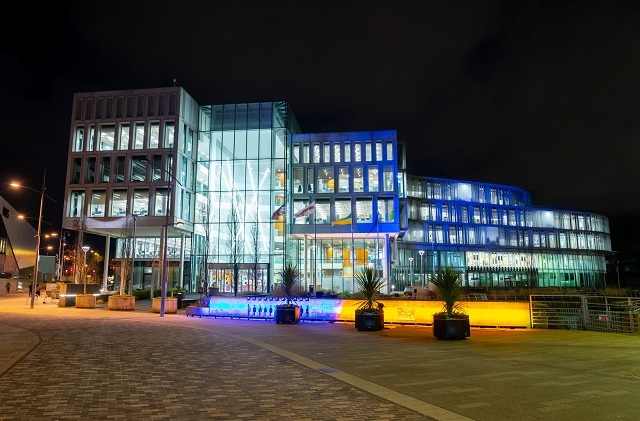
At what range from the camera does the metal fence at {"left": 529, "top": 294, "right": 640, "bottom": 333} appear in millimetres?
18656

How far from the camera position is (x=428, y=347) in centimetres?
1499

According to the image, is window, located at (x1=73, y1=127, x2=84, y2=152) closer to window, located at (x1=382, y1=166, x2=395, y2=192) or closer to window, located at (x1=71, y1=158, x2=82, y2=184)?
window, located at (x1=71, y1=158, x2=82, y2=184)

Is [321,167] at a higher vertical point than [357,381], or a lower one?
higher

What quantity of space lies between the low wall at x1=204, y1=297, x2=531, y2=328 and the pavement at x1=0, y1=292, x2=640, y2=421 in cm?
420

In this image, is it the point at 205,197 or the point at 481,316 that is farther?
the point at 205,197

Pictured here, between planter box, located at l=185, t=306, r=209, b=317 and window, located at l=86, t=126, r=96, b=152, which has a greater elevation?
window, located at l=86, t=126, r=96, b=152

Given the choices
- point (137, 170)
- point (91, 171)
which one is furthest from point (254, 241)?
point (91, 171)

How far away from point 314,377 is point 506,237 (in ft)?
310

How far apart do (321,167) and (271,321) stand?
1336 inches

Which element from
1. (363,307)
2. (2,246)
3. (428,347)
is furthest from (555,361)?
(2,246)

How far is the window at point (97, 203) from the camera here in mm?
53750

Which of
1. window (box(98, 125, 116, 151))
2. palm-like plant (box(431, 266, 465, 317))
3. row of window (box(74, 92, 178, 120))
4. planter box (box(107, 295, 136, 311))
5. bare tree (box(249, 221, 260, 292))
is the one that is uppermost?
row of window (box(74, 92, 178, 120))

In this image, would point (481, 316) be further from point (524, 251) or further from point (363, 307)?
point (524, 251)

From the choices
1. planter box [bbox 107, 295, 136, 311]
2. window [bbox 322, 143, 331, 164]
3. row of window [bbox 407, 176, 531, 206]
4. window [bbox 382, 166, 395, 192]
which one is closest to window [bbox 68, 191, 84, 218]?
planter box [bbox 107, 295, 136, 311]
